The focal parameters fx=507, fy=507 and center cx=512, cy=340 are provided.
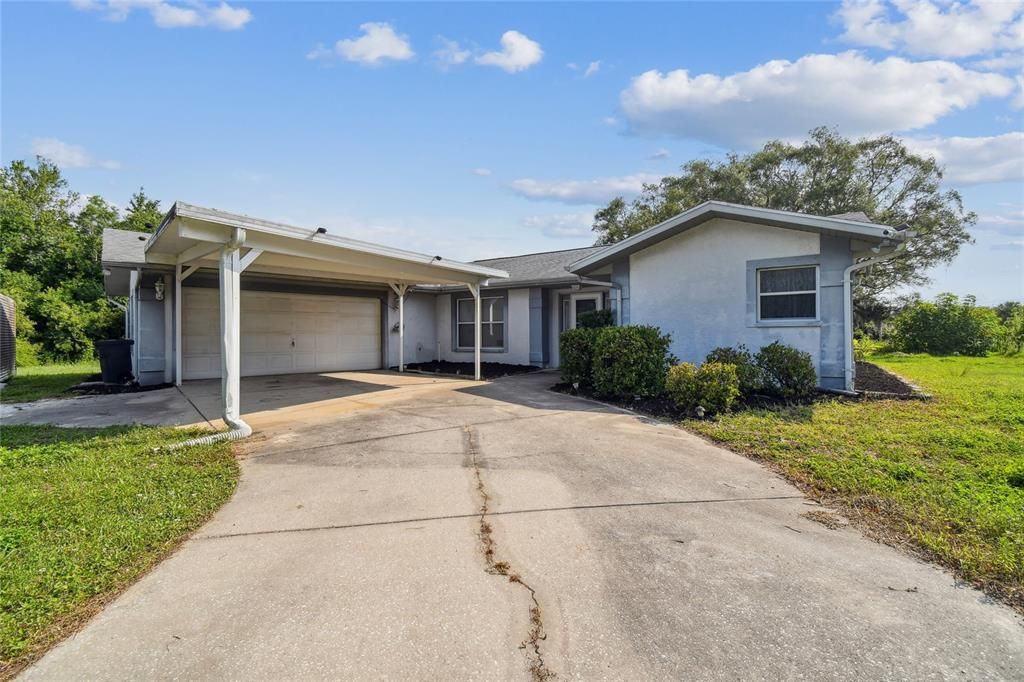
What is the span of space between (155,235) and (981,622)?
10.0m

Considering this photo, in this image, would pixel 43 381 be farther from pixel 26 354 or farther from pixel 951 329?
pixel 951 329

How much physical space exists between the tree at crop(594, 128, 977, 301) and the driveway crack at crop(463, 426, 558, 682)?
74.0 ft

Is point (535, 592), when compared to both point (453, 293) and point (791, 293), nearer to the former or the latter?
point (791, 293)

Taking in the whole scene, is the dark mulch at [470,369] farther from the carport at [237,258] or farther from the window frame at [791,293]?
the window frame at [791,293]

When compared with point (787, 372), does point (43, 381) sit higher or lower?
lower

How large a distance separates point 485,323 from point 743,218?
8.50m

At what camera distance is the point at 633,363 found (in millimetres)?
8812

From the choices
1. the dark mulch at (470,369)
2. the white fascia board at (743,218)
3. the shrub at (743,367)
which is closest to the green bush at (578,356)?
the white fascia board at (743,218)

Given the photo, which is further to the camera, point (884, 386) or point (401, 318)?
point (401, 318)

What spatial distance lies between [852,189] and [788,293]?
711 inches

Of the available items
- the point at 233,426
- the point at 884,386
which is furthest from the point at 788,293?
the point at 233,426

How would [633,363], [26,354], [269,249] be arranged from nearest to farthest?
[269,249]
[633,363]
[26,354]

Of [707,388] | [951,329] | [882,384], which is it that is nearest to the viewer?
[707,388]

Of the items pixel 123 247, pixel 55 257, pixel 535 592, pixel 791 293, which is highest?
pixel 55 257
